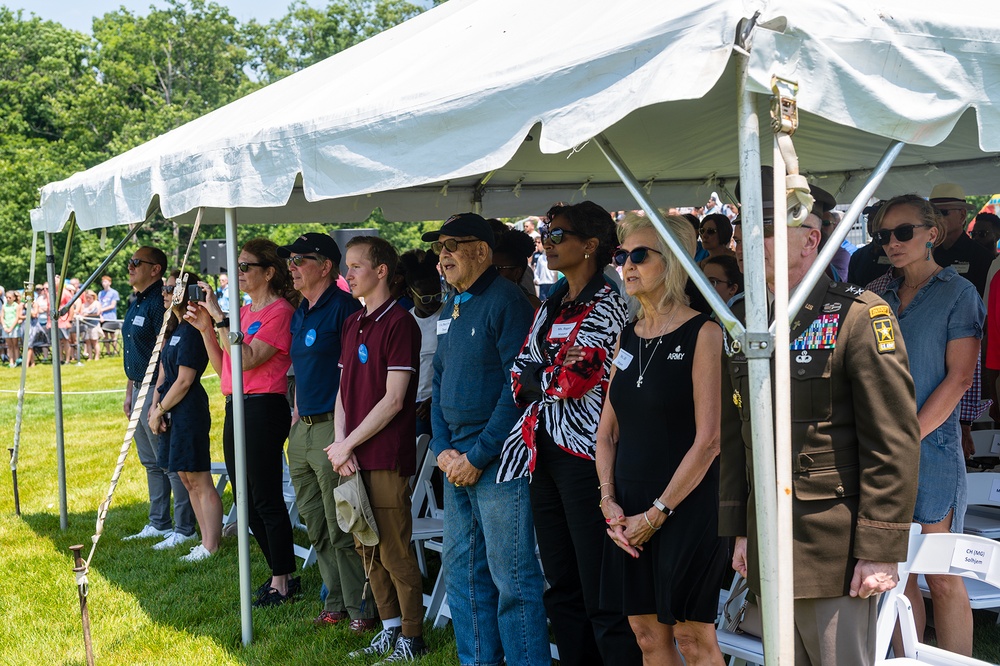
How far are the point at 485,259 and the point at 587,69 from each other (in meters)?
1.46

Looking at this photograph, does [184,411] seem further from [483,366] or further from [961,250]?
[961,250]

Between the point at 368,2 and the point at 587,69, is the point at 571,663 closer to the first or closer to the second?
the point at 587,69

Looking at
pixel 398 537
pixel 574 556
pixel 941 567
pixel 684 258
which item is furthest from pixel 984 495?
pixel 398 537

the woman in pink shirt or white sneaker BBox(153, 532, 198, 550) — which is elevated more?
the woman in pink shirt

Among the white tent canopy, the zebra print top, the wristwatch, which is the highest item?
the white tent canopy

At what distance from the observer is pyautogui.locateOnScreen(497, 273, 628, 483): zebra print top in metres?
3.24

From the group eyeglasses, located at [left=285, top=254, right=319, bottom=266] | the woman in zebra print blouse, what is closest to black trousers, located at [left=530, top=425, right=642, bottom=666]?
the woman in zebra print blouse

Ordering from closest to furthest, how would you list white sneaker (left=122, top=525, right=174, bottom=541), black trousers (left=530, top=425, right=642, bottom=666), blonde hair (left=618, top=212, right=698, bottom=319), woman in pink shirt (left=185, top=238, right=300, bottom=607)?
blonde hair (left=618, top=212, right=698, bottom=319)
black trousers (left=530, top=425, right=642, bottom=666)
woman in pink shirt (left=185, top=238, right=300, bottom=607)
white sneaker (left=122, top=525, right=174, bottom=541)

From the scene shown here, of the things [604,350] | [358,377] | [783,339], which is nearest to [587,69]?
[783,339]

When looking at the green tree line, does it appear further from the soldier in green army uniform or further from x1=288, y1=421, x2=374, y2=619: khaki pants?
the soldier in green army uniform

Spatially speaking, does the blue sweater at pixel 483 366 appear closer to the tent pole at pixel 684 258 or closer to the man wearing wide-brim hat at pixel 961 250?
the tent pole at pixel 684 258

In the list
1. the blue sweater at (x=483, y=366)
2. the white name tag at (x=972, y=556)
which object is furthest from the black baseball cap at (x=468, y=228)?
the white name tag at (x=972, y=556)

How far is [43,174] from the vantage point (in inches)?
1093

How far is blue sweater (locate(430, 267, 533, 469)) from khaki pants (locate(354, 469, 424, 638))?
0.52 metres
